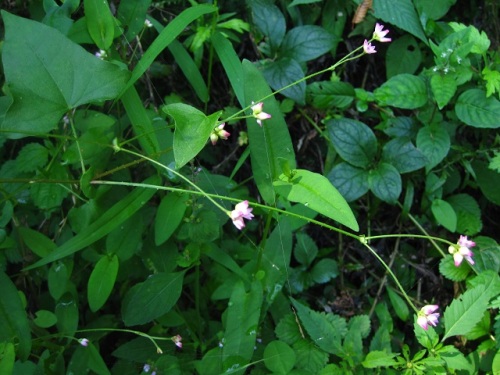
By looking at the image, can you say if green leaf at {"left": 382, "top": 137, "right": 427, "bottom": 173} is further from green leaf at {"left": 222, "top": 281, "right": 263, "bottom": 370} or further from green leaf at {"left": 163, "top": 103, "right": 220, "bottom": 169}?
green leaf at {"left": 163, "top": 103, "right": 220, "bottom": 169}

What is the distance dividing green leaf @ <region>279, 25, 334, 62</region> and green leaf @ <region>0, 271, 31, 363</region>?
1.11 metres

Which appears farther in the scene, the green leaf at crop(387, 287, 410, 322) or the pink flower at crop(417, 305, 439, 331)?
the green leaf at crop(387, 287, 410, 322)

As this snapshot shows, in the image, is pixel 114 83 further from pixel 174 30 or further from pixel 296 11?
pixel 296 11

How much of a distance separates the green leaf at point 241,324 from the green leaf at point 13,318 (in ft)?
1.50

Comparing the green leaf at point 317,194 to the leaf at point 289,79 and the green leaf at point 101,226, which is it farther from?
the leaf at point 289,79

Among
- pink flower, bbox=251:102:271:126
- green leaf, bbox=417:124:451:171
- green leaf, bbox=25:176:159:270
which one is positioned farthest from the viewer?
green leaf, bbox=417:124:451:171

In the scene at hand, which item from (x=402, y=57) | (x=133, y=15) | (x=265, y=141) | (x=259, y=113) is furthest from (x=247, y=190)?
(x=402, y=57)

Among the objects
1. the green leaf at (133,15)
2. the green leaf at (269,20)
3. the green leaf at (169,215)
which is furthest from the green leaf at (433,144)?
the green leaf at (133,15)

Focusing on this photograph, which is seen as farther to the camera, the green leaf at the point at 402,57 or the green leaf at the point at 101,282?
the green leaf at the point at 402,57

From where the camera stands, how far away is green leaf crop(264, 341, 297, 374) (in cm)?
135

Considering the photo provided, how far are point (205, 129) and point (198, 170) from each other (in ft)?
1.25

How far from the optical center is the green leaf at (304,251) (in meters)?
1.75

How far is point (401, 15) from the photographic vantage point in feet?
5.70

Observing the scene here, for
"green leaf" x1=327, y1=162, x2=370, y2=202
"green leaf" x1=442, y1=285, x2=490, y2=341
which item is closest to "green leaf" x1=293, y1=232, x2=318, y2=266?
"green leaf" x1=327, y1=162, x2=370, y2=202
